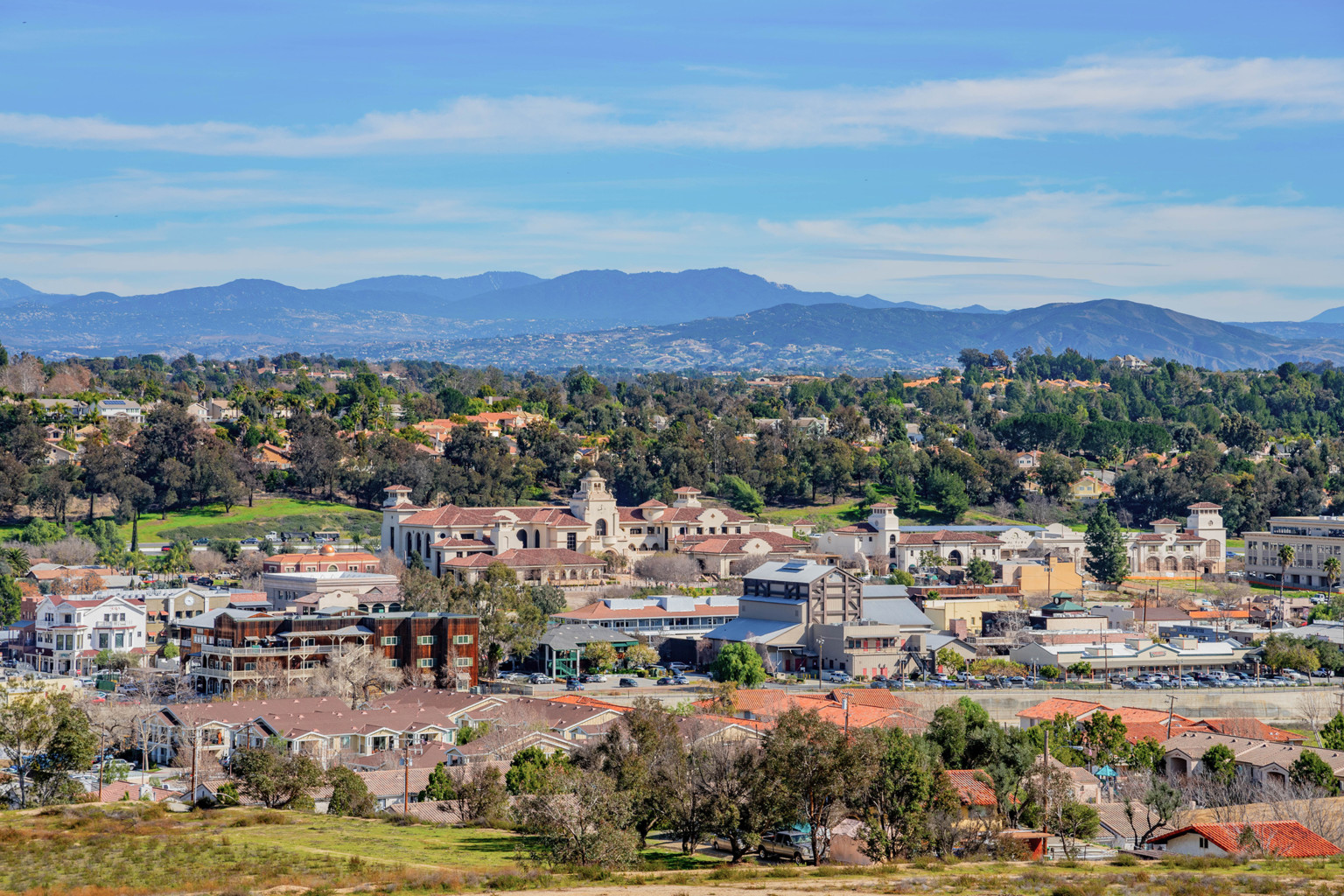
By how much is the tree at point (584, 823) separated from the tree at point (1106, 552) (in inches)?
2564

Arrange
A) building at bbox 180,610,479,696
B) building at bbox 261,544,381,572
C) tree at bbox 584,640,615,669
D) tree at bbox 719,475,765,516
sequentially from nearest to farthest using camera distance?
1. building at bbox 180,610,479,696
2. tree at bbox 584,640,615,669
3. building at bbox 261,544,381,572
4. tree at bbox 719,475,765,516

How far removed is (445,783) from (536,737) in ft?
17.9

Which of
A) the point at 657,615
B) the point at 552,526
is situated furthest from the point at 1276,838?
the point at 552,526

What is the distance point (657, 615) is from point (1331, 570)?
142 feet

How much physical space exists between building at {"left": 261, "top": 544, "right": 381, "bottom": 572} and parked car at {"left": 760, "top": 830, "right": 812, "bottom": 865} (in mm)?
45885

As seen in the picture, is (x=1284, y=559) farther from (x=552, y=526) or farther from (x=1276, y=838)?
(x=1276, y=838)

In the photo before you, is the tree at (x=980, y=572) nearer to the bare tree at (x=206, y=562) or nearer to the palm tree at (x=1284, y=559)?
the palm tree at (x=1284, y=559)

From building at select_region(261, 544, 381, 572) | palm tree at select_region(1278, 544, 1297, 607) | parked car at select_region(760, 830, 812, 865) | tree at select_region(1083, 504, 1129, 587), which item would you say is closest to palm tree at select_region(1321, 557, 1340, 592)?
palm tree at select_region(1278, 544, 1297, 607)

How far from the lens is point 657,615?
75812 millimetres

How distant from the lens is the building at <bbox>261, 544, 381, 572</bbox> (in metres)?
80.8

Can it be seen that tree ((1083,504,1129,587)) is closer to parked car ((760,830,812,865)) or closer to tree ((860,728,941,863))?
tree ((860,728,941,863))

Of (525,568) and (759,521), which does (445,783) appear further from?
(759,521)

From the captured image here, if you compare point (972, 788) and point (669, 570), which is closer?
point (972, 788)

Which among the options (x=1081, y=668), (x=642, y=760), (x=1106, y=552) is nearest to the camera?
(x=642, y=760)
